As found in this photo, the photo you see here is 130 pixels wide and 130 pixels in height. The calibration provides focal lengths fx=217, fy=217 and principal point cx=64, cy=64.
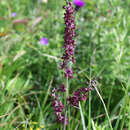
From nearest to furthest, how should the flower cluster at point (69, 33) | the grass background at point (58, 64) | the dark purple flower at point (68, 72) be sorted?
the flower cluster at point (69, 33) → the dark purple flower at point (68, 72) → the grass background at point (58, 64)

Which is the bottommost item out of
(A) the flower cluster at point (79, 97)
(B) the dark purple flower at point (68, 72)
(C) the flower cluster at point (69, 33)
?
(A) the flower cluster at point (79, 97)

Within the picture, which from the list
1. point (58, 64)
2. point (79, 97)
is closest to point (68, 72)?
point (79, 97)

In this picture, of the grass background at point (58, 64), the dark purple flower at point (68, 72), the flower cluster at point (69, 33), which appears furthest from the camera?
the grass background at point (58, 64)

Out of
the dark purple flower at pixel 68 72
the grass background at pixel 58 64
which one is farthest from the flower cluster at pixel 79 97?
the grass background at pixel 58 64

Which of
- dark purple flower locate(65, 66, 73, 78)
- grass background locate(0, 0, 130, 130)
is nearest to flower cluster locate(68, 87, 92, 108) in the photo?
dark purple flower locate(65, 66, 73, 78)

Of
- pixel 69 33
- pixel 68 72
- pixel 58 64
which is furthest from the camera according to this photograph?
pixel 58 64

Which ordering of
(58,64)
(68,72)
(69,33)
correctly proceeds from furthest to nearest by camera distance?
(58,64) < (68,72) < (69,33)

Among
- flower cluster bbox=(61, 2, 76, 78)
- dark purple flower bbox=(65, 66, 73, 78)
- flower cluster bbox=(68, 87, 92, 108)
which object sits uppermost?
flower cluster bbox=(61, 2, 76, 78)

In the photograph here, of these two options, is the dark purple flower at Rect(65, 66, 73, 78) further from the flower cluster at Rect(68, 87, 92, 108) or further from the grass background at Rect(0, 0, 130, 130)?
the grass background at Rect(0, 0, 130, 130)

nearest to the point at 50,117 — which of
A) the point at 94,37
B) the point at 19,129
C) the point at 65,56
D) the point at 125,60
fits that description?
the point at 19,129

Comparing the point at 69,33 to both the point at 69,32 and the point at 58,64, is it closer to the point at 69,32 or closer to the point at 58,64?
the point at 69,32

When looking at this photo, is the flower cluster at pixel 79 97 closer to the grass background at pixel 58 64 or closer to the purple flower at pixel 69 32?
the purple flower at pixel 69 32
